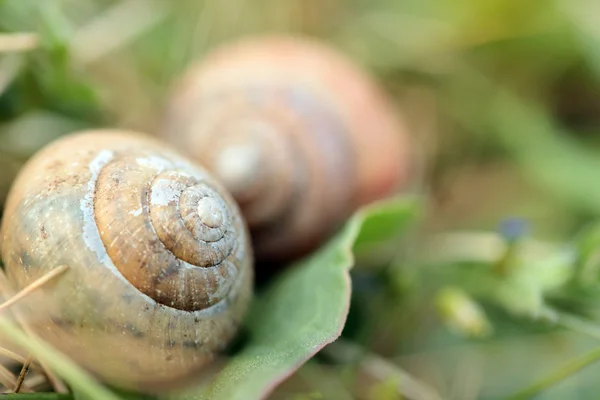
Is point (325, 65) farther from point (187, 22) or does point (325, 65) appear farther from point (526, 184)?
point (526, 184)

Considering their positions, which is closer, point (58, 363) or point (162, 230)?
point (58, 363)

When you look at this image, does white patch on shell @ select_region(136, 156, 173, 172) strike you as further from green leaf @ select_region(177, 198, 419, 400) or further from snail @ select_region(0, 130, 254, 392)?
green leaf @ select_region(177, 198, 419, 400)

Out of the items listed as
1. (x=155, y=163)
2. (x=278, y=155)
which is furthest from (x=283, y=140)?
(x=155, y=163)

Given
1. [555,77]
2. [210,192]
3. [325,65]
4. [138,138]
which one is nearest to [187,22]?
[325,65]

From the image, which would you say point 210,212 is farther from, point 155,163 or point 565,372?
point 565,372

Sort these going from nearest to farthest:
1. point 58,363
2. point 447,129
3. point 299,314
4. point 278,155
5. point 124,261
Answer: point 58,363 → point 124,261 → point 299,314 → point 278,155 → point 447,129

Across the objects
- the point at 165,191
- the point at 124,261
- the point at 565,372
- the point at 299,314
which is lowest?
the point at 565,372

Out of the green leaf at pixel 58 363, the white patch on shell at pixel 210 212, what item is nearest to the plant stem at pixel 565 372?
the white patch on shell at pixel 210 212
